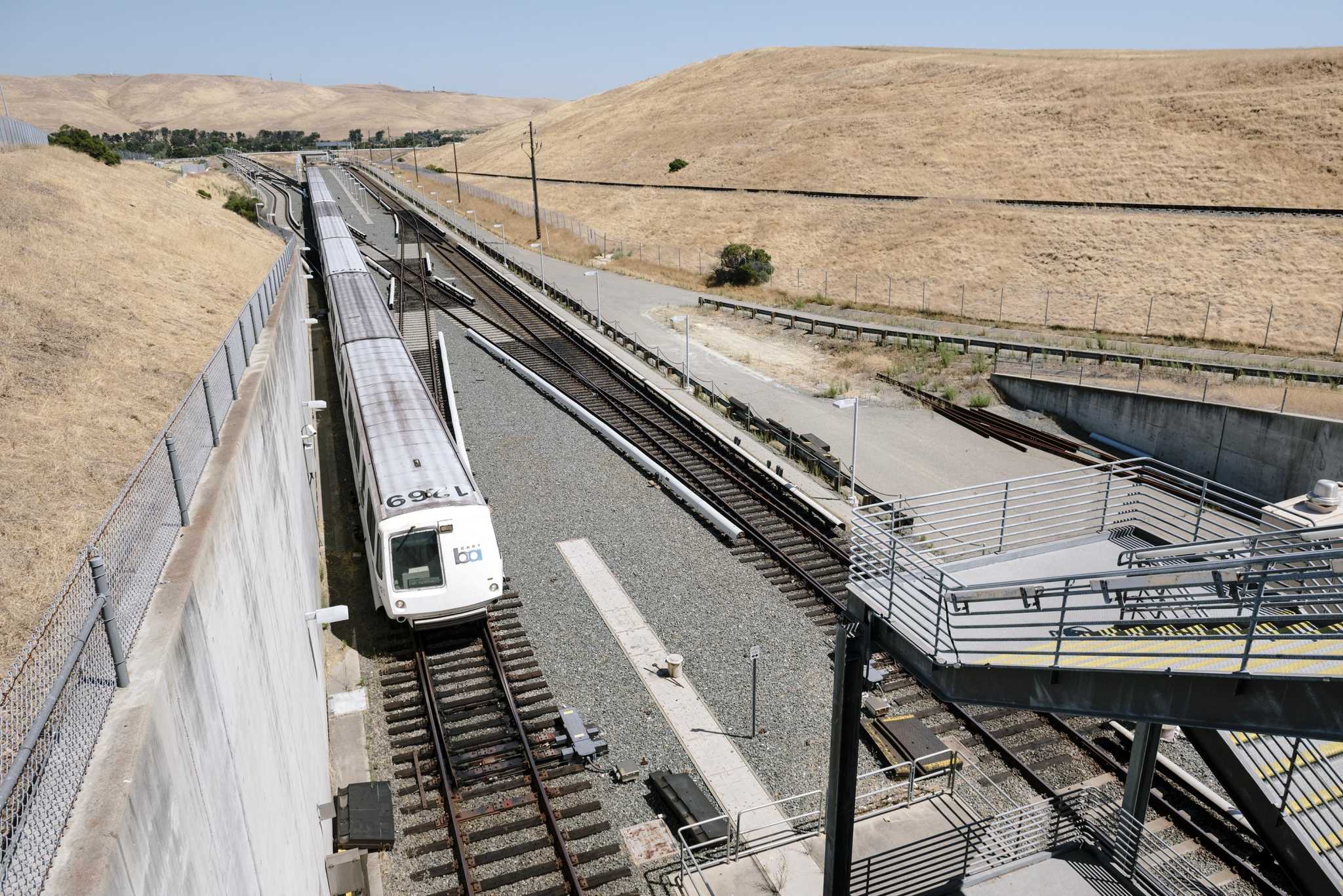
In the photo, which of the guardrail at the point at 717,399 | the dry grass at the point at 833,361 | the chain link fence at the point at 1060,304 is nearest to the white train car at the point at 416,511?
the guardrail at the point at 717,399

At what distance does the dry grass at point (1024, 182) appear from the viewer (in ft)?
165

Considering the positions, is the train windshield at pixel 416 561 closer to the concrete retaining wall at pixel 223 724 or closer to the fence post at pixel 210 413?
the concrete retaining wall at pixel 223 724

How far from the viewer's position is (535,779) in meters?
14.1

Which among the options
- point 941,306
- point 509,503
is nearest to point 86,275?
point 509,503

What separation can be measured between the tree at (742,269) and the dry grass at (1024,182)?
4.29 ft

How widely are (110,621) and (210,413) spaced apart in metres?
5.70

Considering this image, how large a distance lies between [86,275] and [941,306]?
42.6 m

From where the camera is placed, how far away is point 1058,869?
1158 centimetres

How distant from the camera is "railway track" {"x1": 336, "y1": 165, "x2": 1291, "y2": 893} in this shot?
42.6 feet

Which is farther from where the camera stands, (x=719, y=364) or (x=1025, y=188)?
(x=1025, y=188)

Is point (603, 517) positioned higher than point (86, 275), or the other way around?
point (86, 275)

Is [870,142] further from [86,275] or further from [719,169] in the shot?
[86,275]

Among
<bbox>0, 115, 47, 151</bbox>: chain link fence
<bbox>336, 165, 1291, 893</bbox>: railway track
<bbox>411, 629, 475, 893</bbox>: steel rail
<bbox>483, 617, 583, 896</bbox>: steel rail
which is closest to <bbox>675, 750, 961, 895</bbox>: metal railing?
<bbox>336, 165, 1291, 893</bbox>: railway track

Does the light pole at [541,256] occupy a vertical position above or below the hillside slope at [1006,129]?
below
